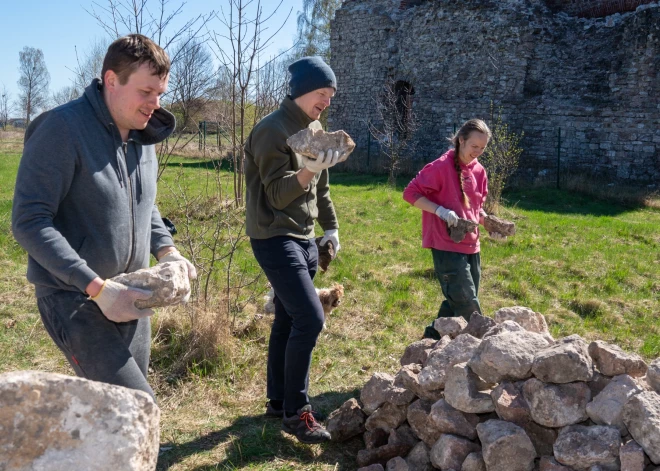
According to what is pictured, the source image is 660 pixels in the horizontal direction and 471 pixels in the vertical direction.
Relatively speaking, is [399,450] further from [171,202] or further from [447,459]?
[171,202]

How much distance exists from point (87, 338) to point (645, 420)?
212 centimetres

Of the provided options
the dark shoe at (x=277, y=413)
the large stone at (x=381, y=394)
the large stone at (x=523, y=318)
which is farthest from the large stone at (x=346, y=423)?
the large stone at (x=523, y=318)

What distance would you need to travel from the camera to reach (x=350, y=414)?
3.39 m

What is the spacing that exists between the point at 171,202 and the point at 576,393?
741 centimetres

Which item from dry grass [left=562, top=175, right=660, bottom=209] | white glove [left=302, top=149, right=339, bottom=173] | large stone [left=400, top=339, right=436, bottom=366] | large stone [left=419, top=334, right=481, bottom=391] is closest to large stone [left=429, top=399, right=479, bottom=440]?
large stone [left=419, top=334, right=481, bottom=391]

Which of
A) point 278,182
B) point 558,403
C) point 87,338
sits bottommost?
point 558,403

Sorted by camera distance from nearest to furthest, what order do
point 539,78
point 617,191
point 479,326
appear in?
point 479,326 < point 617,191 < point 539,78

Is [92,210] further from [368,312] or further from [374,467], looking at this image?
[368,312]

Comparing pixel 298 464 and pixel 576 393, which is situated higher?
pixel 576 393

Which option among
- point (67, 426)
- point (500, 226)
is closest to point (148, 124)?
point (67, 426)

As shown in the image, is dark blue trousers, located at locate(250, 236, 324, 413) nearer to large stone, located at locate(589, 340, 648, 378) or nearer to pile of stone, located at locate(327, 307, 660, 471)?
pile of stone, located at locate(327, 307, 660, 471)

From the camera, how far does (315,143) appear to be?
2.94 meters

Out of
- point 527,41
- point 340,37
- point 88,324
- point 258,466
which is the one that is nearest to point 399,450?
point 258,466

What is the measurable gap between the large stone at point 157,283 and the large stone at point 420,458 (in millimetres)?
1436
